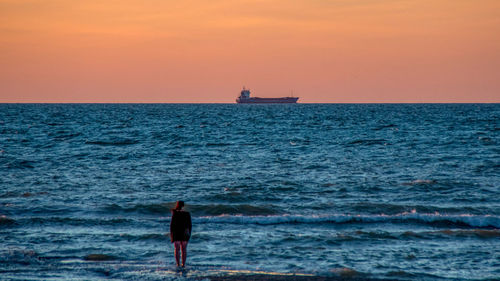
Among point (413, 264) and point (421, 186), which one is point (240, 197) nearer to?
point (421, 186)

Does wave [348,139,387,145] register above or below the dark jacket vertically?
below

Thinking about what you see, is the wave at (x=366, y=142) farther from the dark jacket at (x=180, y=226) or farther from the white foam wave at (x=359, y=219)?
the dark jacket at (x=180, y=226)

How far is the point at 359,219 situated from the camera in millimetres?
16578

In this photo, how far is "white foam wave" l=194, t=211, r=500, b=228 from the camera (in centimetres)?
1636

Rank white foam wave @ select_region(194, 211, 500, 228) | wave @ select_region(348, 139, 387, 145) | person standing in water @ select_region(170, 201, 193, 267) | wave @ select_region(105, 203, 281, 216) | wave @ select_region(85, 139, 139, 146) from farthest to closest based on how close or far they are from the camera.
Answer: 1. wave @ select_region(85, 139, 139, 146)
2. wave @ select_region(348, 139, 387, 145)
3. wave @ select_region(105, 203, 281, 216)
4. white foam wave @ select_region(194, 211, 500, 228)
5. person standing in water @ select_region(170, 201, 193, 267)

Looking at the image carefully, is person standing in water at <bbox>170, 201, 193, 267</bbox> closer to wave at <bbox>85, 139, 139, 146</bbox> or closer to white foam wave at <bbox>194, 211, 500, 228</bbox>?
white foam wave at <bbox>194, 211, 500, 228</bbox>

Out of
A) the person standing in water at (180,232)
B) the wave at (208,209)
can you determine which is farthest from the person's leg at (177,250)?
the wave at (208,209)

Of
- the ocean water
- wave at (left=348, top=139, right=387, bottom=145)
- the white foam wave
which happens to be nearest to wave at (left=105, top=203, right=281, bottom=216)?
the ocean water

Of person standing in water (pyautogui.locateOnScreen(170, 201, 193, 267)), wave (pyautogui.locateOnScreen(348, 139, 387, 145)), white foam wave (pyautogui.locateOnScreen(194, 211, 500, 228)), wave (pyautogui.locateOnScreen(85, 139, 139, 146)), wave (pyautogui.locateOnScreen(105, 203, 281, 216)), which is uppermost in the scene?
person standing in water (pyautogui.locateOnScreen(170, 201, 193, 267))

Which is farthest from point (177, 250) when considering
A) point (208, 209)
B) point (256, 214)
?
point (208, 209)

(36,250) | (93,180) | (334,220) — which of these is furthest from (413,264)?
(93,180)

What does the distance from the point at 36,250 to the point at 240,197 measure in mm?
8971

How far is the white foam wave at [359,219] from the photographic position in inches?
644

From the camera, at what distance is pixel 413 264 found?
1181 cm
